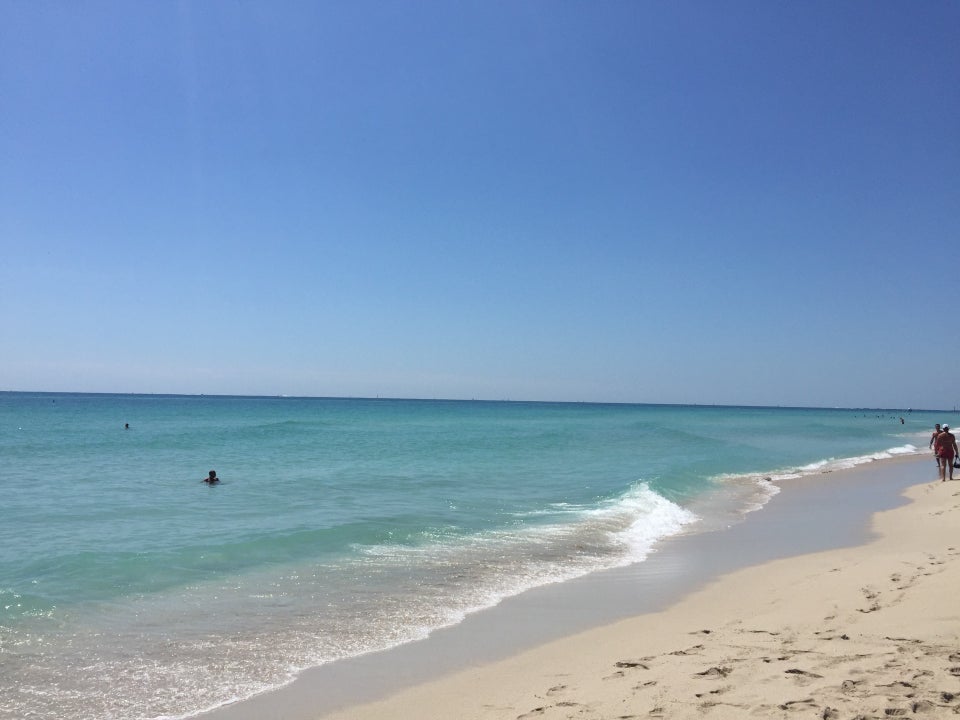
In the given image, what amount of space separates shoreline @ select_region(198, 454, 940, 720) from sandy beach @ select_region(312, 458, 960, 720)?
0.04 meters

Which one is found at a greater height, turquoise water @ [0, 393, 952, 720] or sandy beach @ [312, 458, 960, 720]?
sandy beach @ [312, 458, 960, 720]

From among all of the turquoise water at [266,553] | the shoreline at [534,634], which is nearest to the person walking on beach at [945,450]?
the turquoise water at [266,553]

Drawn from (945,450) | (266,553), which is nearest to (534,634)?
(266,553)

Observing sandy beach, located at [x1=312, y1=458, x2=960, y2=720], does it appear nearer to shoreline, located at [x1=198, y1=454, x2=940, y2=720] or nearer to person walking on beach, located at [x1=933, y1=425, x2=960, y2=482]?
shoreline, located at [x1=198, y1=454, x2=940, y2=720]

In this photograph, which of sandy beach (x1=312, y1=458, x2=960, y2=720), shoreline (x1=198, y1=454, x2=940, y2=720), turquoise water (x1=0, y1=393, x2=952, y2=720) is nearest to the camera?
sandy beach (x1=312, y1=458, x2=960, y2=720)

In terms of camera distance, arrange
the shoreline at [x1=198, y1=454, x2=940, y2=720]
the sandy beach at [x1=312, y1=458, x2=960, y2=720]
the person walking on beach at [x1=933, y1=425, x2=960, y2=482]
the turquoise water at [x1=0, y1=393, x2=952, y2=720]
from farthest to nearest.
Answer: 1. the person walking on beach at [x1=933, y1=425, x2=960, y2=482]
2. the turquoise water at [x1=0, y1=393, x2=952, y2=720]
3. the shoreline at [x1=198, y1=454, x2=940, y2=720]
4. the sandy beach at [x1=312, y1=458, x2=960, y2=720]

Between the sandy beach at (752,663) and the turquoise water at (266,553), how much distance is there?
5.92 feet

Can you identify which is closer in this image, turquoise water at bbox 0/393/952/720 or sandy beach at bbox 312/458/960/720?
sandy beach at bbox 312/458/960/720

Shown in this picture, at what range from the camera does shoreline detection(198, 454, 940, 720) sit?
17.6ft

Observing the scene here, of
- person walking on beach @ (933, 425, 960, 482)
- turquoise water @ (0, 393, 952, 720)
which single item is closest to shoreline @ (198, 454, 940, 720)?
turquoise water @ (0, 393, 952, 720)

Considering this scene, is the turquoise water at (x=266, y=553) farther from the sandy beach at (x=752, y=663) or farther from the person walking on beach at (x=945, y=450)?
the person walking on beach at (x=945, y=450)

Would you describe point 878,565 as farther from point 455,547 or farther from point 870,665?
point 455,547

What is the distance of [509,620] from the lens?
25.1ft

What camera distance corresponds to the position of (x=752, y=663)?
5.14 meters
